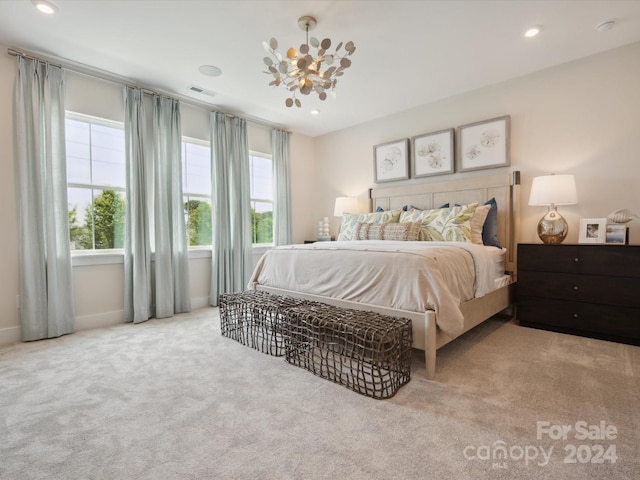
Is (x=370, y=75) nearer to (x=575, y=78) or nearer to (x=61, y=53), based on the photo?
(x=575, y=78)

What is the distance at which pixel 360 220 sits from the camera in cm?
403

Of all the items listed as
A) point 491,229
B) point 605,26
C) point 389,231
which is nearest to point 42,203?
point 389,231

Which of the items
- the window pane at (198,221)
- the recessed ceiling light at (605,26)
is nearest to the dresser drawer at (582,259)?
the recessed ceiling light at (605,26)

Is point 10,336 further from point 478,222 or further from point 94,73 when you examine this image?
point 478,222

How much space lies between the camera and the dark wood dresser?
2.48 metres

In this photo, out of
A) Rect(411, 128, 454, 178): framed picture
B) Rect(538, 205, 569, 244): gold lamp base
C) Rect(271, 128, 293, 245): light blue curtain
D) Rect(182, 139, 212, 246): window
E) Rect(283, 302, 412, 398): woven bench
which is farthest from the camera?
Rect(271, 128, 293, 245): light blue curtain

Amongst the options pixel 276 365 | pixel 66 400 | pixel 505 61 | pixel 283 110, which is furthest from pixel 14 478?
pixel 505 61

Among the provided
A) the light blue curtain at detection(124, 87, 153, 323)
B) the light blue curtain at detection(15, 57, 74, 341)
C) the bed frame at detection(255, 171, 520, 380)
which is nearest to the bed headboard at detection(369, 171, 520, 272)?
the bed frame at detection(255, 171, 520, 380)

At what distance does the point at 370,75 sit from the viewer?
3.32m

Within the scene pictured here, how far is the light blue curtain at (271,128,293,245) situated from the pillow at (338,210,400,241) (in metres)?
1.20

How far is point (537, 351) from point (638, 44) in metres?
2.86

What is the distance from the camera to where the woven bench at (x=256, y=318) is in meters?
2.42

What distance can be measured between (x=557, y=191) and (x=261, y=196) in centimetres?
370

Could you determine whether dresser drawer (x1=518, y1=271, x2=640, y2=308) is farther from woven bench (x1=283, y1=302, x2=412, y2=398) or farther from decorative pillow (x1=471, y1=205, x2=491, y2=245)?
woven bench (x1=283, y1=302, x2=412, y2=398)
